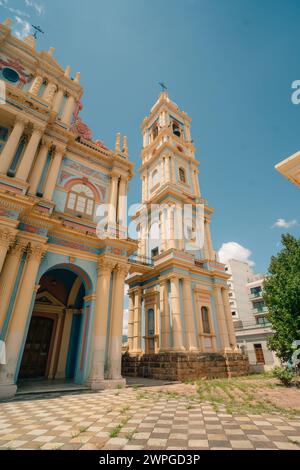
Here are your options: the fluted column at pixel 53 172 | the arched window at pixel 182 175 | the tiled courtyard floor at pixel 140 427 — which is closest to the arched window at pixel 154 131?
the arched window at pixel 182 175

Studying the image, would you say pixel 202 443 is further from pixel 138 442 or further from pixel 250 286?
pixel 250 286

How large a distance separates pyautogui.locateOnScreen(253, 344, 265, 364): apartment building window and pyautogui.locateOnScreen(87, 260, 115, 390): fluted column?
2467 cm

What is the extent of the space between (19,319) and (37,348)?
5.47m

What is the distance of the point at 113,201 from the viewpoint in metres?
15.3

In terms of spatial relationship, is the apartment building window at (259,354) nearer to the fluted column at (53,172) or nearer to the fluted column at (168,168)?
the fluted column at (168,168)

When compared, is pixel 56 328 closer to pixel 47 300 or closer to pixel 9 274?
pixel 47 300

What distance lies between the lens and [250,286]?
41781 mm

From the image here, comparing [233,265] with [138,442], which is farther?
[233,265]

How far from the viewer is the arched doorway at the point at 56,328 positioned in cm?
1314

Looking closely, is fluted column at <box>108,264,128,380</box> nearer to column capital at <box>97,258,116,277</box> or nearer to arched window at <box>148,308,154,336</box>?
column capital at <box>97,258,116,277</box>

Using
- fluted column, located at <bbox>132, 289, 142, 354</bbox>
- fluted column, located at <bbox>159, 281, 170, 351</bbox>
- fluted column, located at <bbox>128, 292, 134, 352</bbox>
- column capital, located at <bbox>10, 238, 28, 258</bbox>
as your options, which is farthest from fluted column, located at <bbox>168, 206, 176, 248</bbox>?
column capital, located at <bbox>10, 238, 28, 258</bbox>

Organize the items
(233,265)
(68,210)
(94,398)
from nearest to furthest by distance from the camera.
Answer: (94,398), (68,210), (233,265)

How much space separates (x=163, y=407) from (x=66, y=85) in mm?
20205
